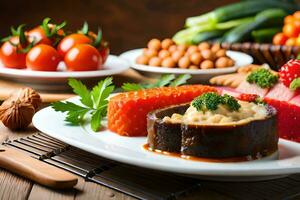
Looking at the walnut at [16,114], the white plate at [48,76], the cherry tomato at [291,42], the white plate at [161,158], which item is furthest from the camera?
the cherry tomato at [291,42]

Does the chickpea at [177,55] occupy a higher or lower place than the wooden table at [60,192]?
higher

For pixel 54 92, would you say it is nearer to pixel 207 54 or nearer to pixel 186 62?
pixel 186 62

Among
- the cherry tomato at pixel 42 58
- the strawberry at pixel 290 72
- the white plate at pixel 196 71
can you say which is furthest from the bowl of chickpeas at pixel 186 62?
the strawberry at pixel 290 72

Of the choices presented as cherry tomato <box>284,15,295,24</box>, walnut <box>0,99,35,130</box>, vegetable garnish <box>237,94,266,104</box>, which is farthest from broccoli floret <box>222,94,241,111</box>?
cherry tomato <box>284,15,295,24</box>

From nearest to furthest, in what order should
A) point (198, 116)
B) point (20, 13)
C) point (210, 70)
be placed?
point (198, 116), point (210, 70), point (20, 13)

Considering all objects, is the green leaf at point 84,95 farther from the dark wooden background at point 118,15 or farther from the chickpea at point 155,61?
the dark wooden background at point 118,15

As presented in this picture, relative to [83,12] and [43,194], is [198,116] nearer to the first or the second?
[43,194]

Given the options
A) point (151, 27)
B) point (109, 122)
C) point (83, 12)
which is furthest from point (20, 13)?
point (109, 122)

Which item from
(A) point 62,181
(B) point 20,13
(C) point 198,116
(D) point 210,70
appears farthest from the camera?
(B) point 20,13
